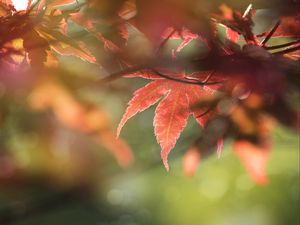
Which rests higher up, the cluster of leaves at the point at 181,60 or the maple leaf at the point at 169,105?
the cluster of leaves at the point at 181,60

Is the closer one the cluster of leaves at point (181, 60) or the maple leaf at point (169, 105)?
the cluster of leaves at point (181, 60)

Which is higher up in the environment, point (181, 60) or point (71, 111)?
point (181, 60)

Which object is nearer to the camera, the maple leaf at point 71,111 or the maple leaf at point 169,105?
the maple leaf at point 71,111

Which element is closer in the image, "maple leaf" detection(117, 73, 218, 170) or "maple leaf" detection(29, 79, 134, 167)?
"maple leaf" detection(29, 79, 134, 167)

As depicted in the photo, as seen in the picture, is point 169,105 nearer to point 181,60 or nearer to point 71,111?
point 71,111

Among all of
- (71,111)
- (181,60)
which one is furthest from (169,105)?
(181,60)

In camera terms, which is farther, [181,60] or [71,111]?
[71,111]

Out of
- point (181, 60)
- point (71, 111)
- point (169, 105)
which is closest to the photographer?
point (181, 60)

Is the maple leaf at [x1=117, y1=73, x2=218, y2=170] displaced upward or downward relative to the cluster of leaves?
downward
